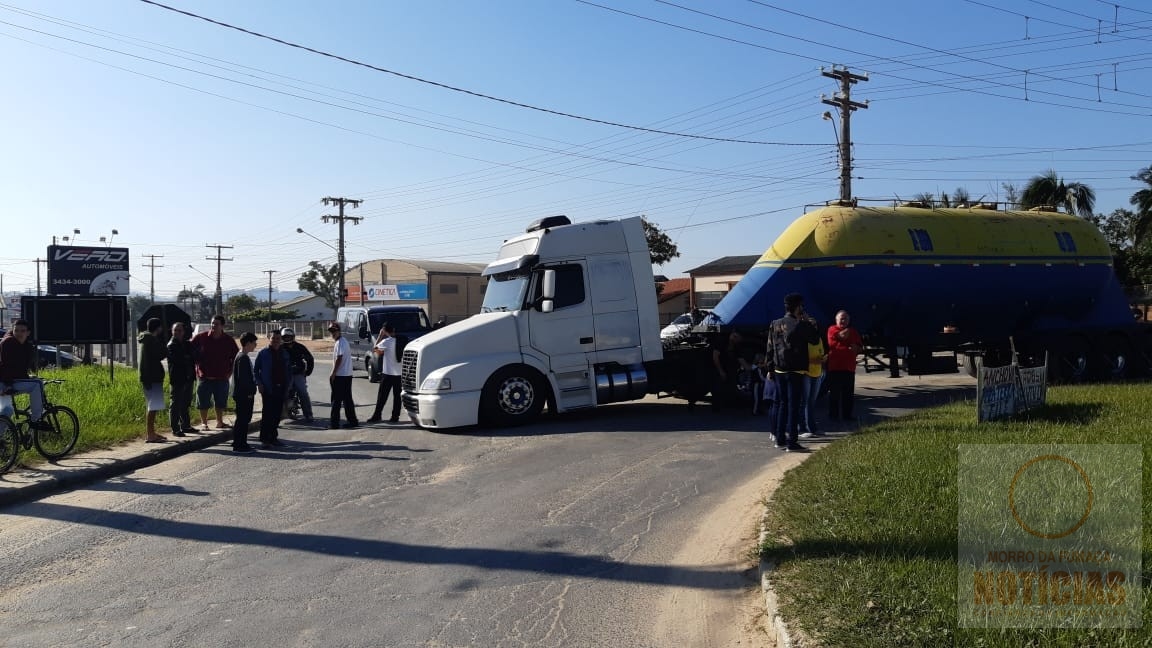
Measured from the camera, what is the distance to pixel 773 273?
1562cm

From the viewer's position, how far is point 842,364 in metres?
13.1

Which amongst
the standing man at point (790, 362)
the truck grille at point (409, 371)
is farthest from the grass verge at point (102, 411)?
the standing man at point (790, 362)

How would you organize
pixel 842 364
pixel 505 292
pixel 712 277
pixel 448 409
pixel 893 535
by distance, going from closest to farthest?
pixel 893 535 < pixel 448 409 < pixel 842 364 < pixel 505 292 < pixel 712 277

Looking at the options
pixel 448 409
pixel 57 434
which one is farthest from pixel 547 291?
pixel 57 434

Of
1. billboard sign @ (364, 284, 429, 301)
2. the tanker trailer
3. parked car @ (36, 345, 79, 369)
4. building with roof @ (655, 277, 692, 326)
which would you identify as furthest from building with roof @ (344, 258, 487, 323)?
the tanker trailer

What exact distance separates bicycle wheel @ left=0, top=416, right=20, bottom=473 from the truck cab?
5.13 meters

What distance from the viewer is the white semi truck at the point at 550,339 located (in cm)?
1330

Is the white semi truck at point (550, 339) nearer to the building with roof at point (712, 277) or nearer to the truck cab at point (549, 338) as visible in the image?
the truck cab at point (549, 338)

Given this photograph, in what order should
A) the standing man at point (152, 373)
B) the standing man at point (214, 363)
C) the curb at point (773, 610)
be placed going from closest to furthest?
the curb at point (773, 610), the standing man at point (152, 373), the standing man at point (214, 363)

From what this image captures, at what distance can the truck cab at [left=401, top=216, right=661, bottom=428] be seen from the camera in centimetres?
1329

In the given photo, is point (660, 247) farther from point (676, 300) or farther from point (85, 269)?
point (85, 269)

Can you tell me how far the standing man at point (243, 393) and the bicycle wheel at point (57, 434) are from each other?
195 cm

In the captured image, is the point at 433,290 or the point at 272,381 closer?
the point at 272,381

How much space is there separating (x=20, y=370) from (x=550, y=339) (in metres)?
7.00
